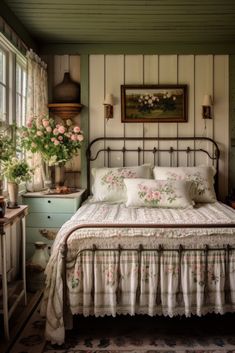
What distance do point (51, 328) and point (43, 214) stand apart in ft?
4.89

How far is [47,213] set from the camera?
386 centimetres

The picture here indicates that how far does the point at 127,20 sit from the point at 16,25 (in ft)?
3.49

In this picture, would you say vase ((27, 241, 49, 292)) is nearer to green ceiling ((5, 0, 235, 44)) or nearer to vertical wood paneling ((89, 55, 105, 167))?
vertical wood paneling ((89, 55, 105, 167))

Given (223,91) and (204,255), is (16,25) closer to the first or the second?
(223,91)

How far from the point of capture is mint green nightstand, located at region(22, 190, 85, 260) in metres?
3.85

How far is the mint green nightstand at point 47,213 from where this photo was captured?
385 centimetres

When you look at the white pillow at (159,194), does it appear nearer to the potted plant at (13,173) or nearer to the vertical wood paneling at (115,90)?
the vertical wood paneling at (115,90)

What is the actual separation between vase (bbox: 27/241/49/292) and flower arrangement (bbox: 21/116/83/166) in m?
0.89

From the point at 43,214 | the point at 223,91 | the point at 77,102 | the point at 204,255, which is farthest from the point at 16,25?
the point at 204,255

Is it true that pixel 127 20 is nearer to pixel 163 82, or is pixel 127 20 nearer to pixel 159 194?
pixel 163 82

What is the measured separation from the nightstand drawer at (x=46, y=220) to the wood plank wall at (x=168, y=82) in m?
1.14

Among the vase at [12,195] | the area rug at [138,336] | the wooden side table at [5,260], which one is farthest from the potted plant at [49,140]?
the area rug at [138,336]

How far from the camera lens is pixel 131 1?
333 centimetres

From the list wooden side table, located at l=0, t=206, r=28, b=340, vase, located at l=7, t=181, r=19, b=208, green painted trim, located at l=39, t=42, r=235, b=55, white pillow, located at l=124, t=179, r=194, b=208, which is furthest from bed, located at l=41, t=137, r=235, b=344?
green painted trim, located at l=39, t=42, r=235, b=55
